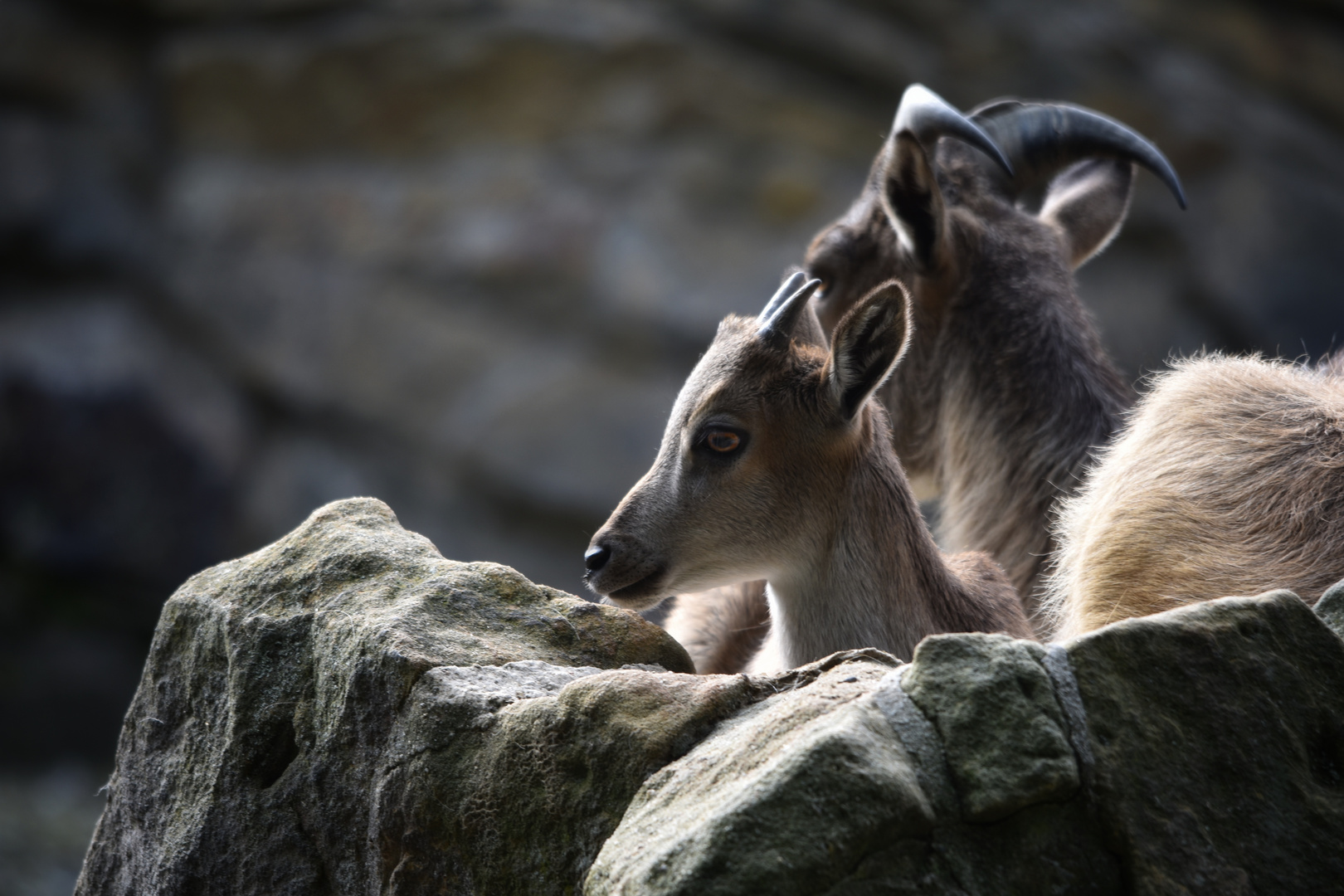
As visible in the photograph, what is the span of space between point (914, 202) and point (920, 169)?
7.3 inches

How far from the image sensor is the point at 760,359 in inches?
150

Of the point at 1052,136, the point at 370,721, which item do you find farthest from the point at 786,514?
the point at 1052,136

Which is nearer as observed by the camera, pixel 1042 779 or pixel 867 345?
pixel 1042 779

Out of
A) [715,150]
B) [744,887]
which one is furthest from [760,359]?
[715,150]

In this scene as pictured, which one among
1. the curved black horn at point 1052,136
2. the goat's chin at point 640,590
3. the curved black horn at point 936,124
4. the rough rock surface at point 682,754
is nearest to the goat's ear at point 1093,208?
the curved black horn at point 1052,136

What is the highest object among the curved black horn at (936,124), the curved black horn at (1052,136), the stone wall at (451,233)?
the curved black horn at (936,124)

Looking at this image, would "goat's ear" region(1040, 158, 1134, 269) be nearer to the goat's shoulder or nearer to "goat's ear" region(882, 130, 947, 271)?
"goat's ear" region(882, 130, 947, 271)

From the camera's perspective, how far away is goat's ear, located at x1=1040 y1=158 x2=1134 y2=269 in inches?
234

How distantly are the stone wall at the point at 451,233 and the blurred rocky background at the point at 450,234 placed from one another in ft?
0.10

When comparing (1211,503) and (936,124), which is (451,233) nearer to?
(936,124)

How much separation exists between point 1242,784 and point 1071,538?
1.68 meters

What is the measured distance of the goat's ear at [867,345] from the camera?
11.6 feet

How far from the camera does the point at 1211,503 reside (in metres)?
3.36

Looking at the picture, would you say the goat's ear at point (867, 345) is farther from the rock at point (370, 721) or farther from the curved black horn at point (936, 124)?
the curved black horn at point (936, 124)
